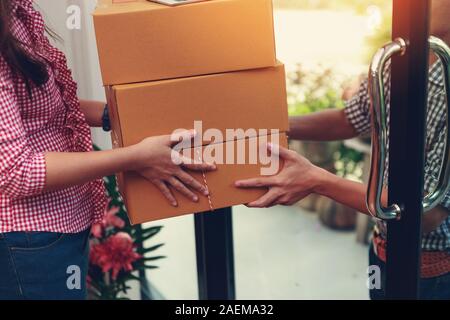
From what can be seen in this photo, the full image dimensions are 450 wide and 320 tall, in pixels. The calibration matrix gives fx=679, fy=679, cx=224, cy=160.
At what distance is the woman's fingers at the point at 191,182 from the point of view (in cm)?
137

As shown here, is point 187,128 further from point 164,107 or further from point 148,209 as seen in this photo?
point 148,209

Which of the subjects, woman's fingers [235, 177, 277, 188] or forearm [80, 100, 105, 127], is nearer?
woman's fingers [235, 177, 277, 188]

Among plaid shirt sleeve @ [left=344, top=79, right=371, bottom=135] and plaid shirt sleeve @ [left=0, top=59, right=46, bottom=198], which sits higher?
plaid shirt sleeve @ [left=0, top=59, right=46, bottom=198]

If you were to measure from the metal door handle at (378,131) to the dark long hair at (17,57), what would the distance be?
617mm

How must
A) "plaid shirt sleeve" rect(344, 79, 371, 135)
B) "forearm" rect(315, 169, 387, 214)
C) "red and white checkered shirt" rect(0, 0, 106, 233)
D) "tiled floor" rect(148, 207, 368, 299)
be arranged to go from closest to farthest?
"red and white checkered shirt" rect(0, 0, 106, 233) → "forearm" rect(315, 169, 387, 214) → "plaid shirt sleeve" rect(344, 79, 371, 135) → "tiled floor" rect(148, 207, 368, 299)

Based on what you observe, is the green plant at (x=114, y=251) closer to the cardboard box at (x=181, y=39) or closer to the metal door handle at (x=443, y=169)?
the cardboard box at (x=181, y=39)

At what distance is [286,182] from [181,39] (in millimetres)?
379

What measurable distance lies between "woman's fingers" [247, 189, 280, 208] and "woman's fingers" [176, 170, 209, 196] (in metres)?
0.11

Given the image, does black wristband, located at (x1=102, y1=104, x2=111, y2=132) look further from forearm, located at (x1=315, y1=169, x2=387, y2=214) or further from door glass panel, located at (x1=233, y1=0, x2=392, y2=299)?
door glass panel, located at (x1=233, y1=0, x2=392, y2=299)

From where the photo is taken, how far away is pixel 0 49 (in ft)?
4.03

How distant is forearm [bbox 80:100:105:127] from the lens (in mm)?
1577

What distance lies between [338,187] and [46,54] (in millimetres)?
681

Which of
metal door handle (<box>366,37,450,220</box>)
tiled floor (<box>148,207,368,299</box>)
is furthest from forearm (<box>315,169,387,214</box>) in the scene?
tiled floor (<box>148,207,368,299</box>)

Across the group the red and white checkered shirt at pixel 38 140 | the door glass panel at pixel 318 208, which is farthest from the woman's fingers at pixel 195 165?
the door glass panel at pixel 318 208
